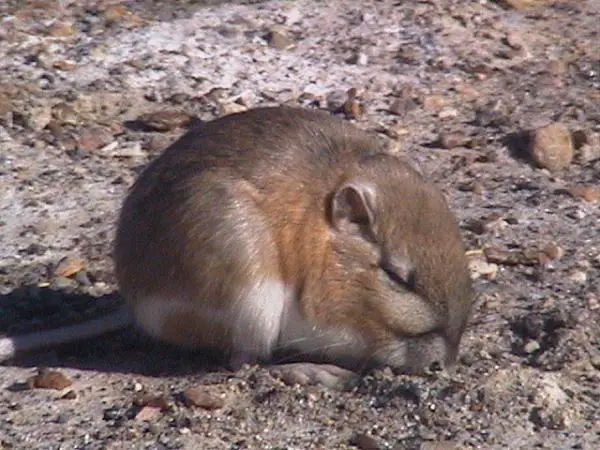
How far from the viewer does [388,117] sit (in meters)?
9.17

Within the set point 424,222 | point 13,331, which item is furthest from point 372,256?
point 13,331

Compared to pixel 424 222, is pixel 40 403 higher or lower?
lower

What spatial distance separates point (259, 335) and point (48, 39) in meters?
4.03

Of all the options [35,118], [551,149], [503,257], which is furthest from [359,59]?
[503,257]

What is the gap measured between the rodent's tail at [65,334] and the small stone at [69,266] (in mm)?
646

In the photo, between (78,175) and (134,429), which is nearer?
(134,429)

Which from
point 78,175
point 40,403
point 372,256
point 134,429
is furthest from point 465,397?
point 78,175

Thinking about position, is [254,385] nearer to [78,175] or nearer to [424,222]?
[424,222]

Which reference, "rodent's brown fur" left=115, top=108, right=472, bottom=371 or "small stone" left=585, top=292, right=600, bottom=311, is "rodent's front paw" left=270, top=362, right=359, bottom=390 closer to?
"rodent's brown fur" left=115, top=108, right=472, bottom=371

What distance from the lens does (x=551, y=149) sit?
862 cm

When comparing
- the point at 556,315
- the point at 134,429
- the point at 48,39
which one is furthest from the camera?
the point at 48,39

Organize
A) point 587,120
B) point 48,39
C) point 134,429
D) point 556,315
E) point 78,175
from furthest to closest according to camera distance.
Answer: point 48,39 → point 587,120 → point 78,175 → point 556,315 → point 134,429

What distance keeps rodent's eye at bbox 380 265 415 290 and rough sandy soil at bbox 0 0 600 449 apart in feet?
1.18

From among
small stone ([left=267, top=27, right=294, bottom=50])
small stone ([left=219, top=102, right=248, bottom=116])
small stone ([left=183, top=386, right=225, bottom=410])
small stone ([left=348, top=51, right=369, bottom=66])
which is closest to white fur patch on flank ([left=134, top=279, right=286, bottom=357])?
small stone ([left=183, top=386, right=225, bottom=410])
